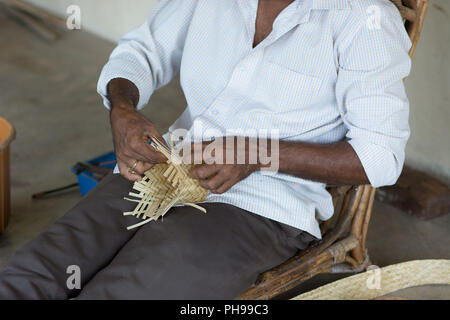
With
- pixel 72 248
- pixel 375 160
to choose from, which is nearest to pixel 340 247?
pixel 375 160

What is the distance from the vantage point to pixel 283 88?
1.77 metres

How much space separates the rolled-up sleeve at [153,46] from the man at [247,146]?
0.12 ft

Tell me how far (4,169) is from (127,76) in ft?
3.02

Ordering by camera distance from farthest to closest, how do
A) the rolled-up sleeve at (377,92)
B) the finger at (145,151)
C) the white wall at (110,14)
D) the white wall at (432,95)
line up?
1. the white wall at (110,14)
2. the white wall at (432,95)
3. the finger at (145,151)
4. the rolled-up sleeve at (377,92)

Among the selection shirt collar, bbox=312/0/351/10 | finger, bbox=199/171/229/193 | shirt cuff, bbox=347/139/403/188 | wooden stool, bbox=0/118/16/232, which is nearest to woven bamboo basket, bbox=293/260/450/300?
shirt cuff, bbox=347/139/403/188

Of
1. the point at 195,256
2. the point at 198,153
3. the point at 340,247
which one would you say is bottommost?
the point at 340,247

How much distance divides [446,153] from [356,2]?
4.87ft

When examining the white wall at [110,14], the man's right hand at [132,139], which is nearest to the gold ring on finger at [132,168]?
the man's right hand at [132,139]

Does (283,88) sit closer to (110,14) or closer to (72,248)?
(72,248)

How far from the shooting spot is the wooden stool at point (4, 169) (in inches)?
96.7

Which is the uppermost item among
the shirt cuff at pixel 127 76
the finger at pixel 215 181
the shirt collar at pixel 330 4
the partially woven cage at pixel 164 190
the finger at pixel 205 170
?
the shirt collar at pixel 330 4

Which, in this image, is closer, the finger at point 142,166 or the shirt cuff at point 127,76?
the finger at point 142,166

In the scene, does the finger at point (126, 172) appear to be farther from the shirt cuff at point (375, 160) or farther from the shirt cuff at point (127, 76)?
the shirt cuff at point (375, 160)
